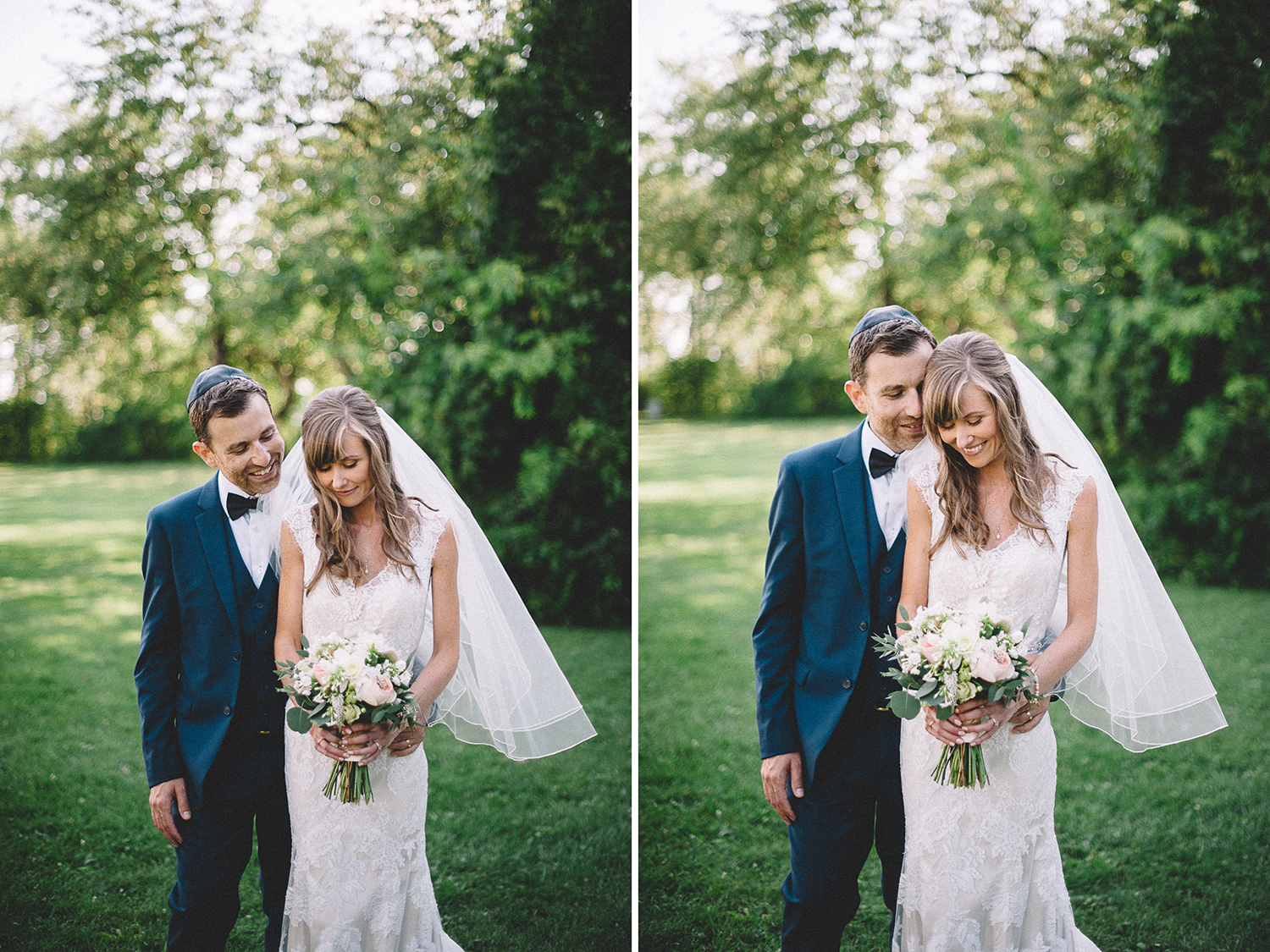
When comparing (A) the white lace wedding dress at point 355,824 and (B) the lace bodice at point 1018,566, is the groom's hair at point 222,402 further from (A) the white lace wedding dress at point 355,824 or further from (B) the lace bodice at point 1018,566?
(B) the lace bodice at point 1018,566

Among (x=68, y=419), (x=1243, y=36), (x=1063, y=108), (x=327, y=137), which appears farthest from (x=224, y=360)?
(x=1243, y=36)

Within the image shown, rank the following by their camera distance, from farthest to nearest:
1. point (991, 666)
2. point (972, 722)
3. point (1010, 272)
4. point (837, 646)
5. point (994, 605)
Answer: point (1010, 272) → point (837, 646) → point (994, 605) → point (972, 722) → point (991, 666)

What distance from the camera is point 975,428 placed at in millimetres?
2221

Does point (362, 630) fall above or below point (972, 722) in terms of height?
above

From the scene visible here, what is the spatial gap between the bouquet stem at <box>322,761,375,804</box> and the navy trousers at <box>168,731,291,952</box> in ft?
0.99

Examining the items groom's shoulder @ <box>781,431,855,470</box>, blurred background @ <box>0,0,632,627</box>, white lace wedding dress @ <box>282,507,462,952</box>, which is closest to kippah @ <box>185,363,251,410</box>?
white lace wedding dress @ <box>282,507,462,952</box>

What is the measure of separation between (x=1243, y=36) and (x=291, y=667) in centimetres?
699

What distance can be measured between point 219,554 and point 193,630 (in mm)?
241

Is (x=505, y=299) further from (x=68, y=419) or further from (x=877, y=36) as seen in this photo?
(x=877, y=36)

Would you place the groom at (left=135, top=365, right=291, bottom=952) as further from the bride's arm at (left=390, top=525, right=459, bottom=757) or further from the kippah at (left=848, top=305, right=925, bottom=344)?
the kippah at (left=848, top=305, right=925, bottom=344)

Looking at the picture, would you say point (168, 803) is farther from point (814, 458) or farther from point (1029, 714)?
point (1029, 714)

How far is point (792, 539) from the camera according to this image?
249 centimetres

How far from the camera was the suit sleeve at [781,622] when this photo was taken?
8.16 ft

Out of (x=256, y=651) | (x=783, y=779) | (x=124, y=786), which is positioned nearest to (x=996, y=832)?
(x=783, y=779)
